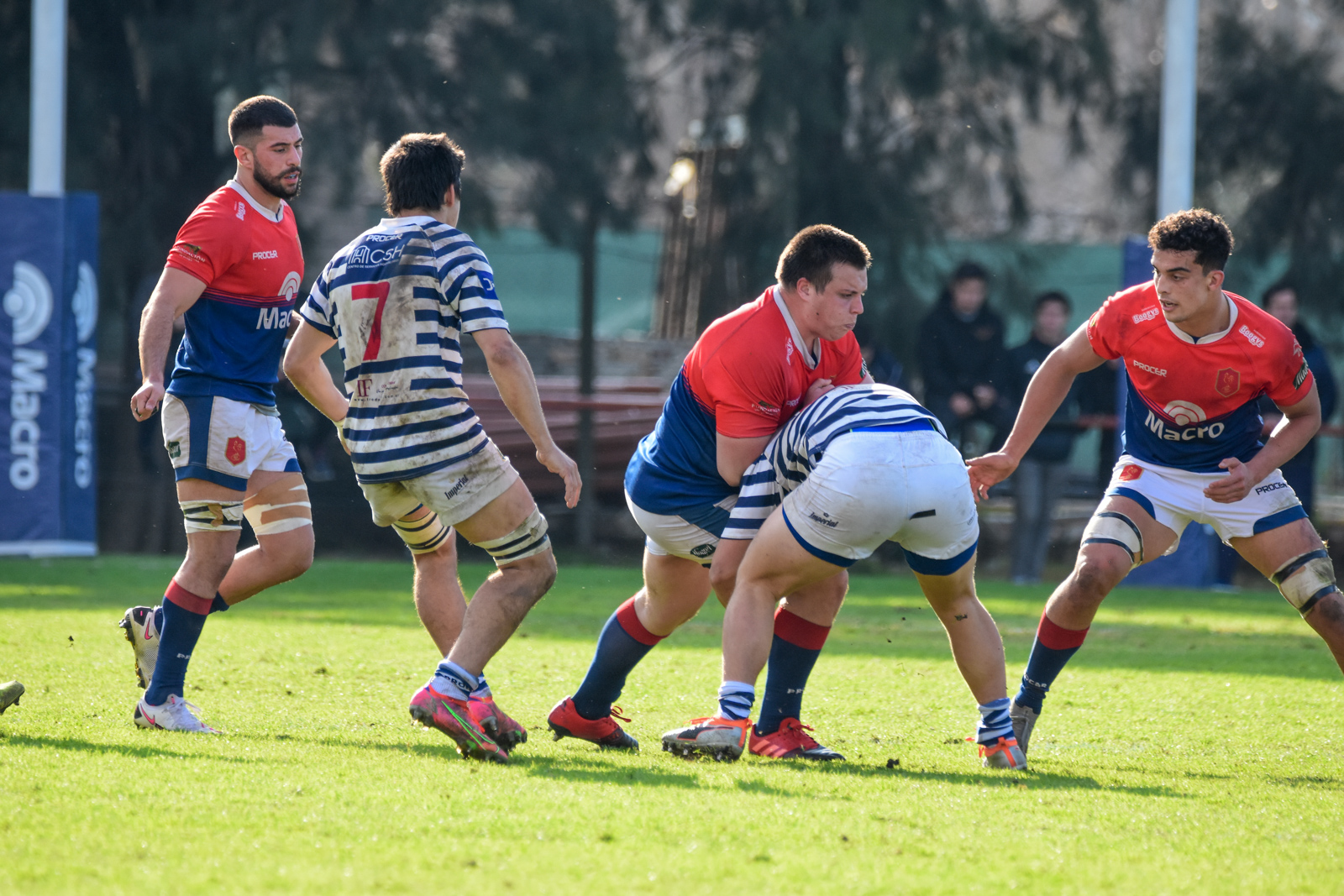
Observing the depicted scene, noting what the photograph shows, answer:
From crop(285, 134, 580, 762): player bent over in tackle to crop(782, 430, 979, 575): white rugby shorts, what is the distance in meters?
0.74

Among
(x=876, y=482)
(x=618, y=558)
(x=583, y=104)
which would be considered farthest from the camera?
(x=583, y=104)

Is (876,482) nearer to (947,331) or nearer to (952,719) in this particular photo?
(952,719)

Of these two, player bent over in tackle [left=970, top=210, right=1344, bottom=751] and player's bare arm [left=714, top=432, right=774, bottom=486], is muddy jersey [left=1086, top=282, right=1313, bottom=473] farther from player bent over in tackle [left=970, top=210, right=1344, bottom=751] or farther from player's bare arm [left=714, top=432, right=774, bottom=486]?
player's bare arm [left=714, top=432, right=774, bottom=486]

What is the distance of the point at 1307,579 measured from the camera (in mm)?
5133

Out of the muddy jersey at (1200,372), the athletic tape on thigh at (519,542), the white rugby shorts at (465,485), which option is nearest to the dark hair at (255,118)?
the white rugby shorts at (465,485)

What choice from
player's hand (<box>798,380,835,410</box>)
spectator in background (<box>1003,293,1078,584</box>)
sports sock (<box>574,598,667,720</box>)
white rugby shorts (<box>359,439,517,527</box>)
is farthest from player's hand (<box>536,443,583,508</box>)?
spectator in background (<box>1003,293,1078,584</box>)

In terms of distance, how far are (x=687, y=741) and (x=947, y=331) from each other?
7.87m

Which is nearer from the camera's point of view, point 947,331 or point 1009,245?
point 947,331

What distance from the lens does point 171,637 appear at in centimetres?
509

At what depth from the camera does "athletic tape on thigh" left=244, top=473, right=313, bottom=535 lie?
5.46 meters

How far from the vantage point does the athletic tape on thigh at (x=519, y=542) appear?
4738 mm

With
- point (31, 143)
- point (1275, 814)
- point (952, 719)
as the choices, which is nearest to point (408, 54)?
point (31, 143)

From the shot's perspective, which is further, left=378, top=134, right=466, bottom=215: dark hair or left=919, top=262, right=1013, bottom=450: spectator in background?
left=919, top=262, right=1013, bottom=450: spectator in background

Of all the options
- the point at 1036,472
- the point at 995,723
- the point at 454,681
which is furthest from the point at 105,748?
the point at 1036,472
